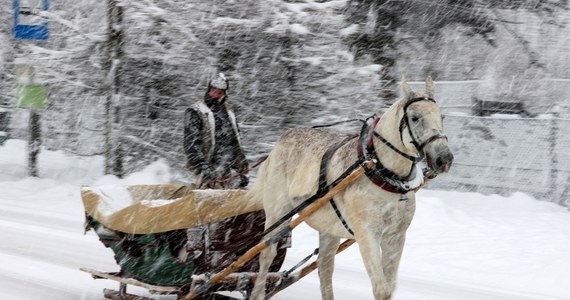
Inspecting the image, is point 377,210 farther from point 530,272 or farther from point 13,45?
point 13,45

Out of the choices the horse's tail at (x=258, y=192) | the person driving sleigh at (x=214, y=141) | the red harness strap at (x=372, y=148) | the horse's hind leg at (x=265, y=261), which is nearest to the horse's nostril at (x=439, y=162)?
the red harness strap at (x=372, y=148)

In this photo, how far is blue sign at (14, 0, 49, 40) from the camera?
12.8 metres

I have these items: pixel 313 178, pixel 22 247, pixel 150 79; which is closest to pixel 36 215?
pixel 22 247

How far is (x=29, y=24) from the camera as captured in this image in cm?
1293

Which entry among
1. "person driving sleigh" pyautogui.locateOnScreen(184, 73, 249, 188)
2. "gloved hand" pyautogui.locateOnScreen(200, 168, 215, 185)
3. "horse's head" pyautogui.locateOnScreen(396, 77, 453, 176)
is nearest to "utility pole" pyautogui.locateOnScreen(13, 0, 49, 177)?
"person driving sleigh" pyautogui.locateOnScreen(184, 73, 249, 188)

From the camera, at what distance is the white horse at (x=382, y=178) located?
15.5 ft

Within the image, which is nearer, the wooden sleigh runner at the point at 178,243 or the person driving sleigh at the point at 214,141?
the wooden sleigh runner at the point at 178,243

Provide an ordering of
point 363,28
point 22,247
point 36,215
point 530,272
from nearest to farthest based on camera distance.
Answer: point 530,272, point 22,247, point 36,215, point 363,28

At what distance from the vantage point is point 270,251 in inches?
238

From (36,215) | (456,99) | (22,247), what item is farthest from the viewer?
(456,99)

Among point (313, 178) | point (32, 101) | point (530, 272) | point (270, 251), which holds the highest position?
point (313, 178)

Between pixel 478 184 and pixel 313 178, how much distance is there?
8.20 metres

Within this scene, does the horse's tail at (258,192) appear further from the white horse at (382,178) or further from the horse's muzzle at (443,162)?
the horse's muzzle at (443,162)

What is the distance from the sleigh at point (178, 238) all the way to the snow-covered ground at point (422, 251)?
2.79 feet
